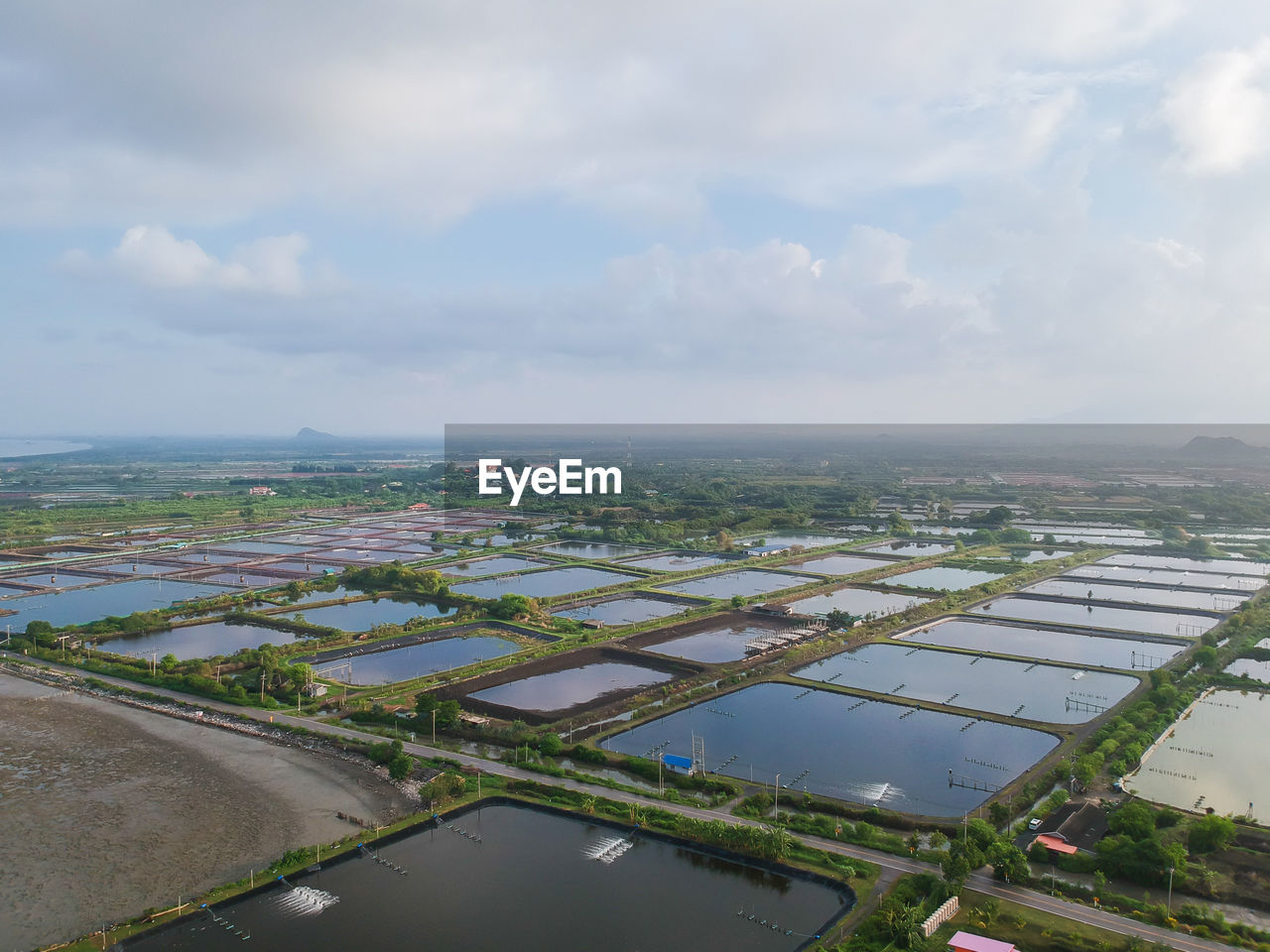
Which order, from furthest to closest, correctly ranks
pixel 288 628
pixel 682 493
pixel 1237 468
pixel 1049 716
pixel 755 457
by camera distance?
1. pixel 755 457
2. pixel 1237 468
3. pixel 682 493
4. pixel 288 628
5. pixel 1049 716

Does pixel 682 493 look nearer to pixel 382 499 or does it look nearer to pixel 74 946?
pixel 382 499

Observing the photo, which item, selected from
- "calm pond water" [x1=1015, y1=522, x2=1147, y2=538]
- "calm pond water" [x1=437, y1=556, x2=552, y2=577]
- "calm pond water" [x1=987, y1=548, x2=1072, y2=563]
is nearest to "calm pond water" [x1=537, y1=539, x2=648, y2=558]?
"calm pond water" [x1=437, y1=556, x2=552, y2=577]

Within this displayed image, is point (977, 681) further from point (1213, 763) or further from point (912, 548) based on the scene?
point (912, 548)

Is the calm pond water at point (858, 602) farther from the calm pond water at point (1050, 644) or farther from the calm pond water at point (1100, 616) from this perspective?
the calm pond water at point (1100, 616)

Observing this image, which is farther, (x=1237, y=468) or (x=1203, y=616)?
(x=1237, y=468)

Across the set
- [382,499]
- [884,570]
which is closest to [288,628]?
[884,570]
